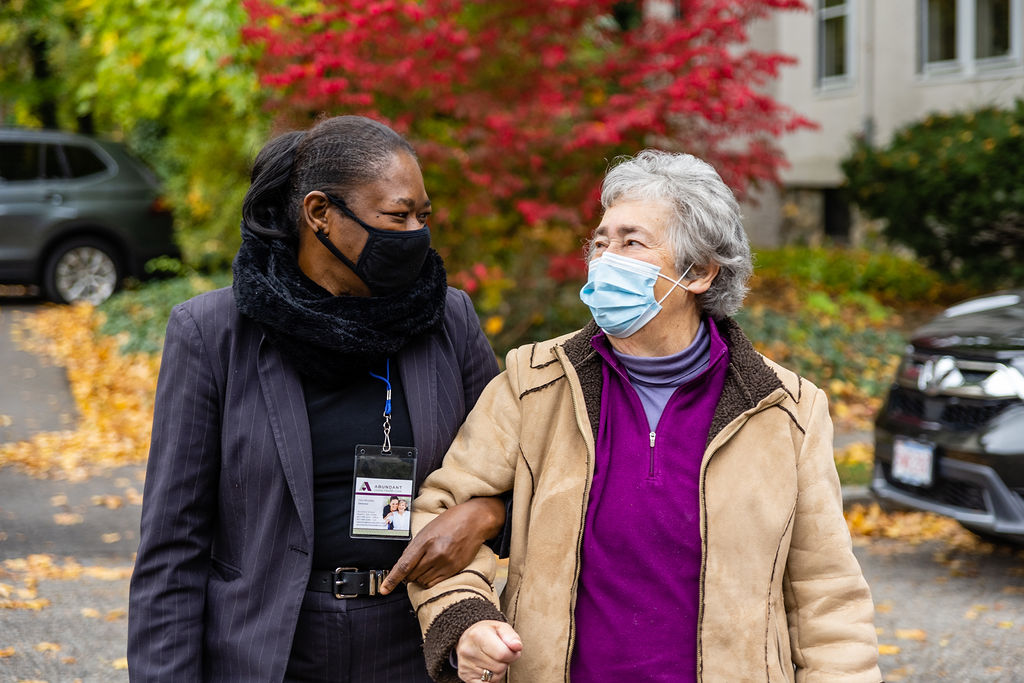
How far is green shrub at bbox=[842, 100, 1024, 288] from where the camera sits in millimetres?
10664

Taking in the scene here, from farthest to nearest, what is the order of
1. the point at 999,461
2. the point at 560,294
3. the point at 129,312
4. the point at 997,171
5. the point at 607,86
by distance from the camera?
1. the point at 129,312
2. the point at 997,171
3. the point at 560,294
4. the point at 607,86
5. the point at 999,461

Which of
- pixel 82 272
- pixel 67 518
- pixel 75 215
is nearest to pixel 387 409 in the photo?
pixel 67 518

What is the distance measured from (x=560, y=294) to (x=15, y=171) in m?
7.19

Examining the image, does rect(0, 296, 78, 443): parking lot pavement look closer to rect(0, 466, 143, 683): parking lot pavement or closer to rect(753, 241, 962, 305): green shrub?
rect(0, 466, 143, 683): parking lot pavement

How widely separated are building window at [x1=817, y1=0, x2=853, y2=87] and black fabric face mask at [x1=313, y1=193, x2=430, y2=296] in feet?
51.3

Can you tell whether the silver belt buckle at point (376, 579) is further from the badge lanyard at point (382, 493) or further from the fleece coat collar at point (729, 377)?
the fleece coat collar at point (729, 377)

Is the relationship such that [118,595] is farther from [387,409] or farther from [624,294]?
[624,294]

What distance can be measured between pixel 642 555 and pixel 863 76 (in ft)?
49.3

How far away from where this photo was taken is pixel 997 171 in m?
10.6

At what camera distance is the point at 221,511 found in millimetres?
2357

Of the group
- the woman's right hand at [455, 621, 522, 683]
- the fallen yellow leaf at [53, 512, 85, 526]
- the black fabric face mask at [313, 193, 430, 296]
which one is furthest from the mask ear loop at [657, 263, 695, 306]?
the fallen yellow leaf at [53, 512, 85, 526]

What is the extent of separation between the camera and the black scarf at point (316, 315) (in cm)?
230

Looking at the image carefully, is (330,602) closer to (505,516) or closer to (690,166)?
(505,516)

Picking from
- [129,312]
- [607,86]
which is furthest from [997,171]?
[129,312]
